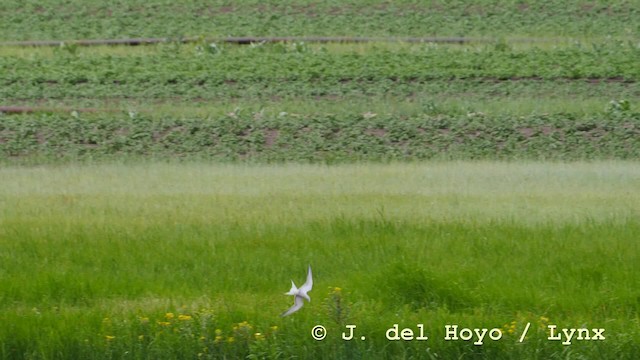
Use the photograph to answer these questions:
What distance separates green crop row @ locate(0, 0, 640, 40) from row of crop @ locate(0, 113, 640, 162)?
29.4 ft

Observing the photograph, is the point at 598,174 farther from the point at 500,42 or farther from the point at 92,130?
the point at 500,42

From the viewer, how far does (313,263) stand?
10.4 metres

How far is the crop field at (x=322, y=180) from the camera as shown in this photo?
336 inches

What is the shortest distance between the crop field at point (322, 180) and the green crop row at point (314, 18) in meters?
0.11

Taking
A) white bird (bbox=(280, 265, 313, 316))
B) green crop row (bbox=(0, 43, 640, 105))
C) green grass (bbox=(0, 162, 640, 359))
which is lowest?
green grass (bbox=(0, 162, 640, 359))

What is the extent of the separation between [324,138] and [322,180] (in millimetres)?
3227

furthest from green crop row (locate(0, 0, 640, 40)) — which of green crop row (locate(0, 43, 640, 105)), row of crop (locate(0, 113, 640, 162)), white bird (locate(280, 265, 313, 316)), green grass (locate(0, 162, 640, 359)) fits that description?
white bird (locate(280, 265, 313, 316))

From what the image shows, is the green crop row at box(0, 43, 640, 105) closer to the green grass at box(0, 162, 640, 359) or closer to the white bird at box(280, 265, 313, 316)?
the green grass at box(0, 162, 640, 359)

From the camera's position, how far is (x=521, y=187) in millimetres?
14891

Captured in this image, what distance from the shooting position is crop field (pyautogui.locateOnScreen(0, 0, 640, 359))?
855 cm

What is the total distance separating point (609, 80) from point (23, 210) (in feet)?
42.4

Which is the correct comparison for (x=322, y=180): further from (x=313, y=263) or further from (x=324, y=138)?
(x=313, y=263)

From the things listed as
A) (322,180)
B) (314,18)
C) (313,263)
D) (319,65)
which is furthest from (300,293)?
(314,18)

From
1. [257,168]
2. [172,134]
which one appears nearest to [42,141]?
[172,134]
